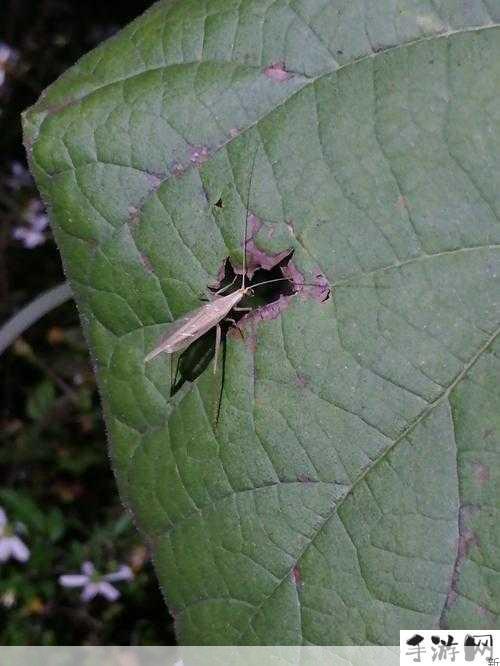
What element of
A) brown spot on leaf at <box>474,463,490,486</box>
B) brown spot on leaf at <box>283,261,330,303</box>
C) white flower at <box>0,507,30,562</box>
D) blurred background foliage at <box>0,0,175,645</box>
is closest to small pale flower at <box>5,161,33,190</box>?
blurred background foliage at <box>0,0,175,645</box>

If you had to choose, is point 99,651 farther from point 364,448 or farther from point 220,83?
point 220,83

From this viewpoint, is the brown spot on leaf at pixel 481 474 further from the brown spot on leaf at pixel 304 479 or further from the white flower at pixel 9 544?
the white flower at pixel 9 544

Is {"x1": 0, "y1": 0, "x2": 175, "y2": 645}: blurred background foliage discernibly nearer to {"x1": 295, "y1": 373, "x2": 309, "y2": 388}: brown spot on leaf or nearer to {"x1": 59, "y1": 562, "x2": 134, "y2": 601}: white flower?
{"x1": 59, "y1": 562, "x2": 134, "y2": 601}: white flower

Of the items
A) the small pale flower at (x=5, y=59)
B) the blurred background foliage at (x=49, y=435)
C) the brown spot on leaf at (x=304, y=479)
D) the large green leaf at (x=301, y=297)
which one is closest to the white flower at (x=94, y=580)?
the blurred background foliage at (x=49, y=435)

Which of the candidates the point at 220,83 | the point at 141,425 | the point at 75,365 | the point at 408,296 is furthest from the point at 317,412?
the point at 75,365

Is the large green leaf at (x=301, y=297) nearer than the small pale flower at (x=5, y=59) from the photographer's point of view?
Yes

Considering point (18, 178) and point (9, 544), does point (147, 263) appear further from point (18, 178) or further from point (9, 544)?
point (18, 178)
